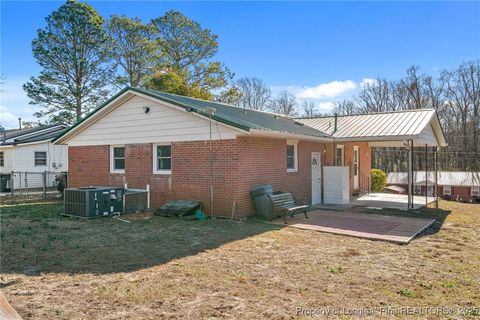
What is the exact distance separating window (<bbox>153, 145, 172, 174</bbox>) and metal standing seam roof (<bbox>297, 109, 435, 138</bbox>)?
21.4ft

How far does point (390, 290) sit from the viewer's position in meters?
5.11

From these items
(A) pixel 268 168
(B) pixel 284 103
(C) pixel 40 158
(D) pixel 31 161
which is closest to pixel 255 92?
(B) pixel 284 103

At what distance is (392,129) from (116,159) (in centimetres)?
1037

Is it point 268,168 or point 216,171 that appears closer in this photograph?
point 216,171

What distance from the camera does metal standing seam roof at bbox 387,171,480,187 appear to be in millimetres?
40438

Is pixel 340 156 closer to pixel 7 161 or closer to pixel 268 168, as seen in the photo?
pixel 268 168

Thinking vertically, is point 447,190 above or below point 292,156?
below

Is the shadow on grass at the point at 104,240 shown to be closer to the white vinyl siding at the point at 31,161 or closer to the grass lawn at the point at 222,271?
the grass lawn at the point at 222,271

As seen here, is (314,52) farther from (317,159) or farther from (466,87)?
(466,87)

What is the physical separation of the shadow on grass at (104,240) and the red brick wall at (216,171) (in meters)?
0.97

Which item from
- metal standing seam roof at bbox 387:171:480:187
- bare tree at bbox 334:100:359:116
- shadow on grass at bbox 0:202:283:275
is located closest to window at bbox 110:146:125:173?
shadow on grass at bbox 0:202:283:275

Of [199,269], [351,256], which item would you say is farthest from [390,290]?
[199,269]

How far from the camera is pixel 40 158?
83.3ft

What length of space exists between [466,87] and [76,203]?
143 feet
